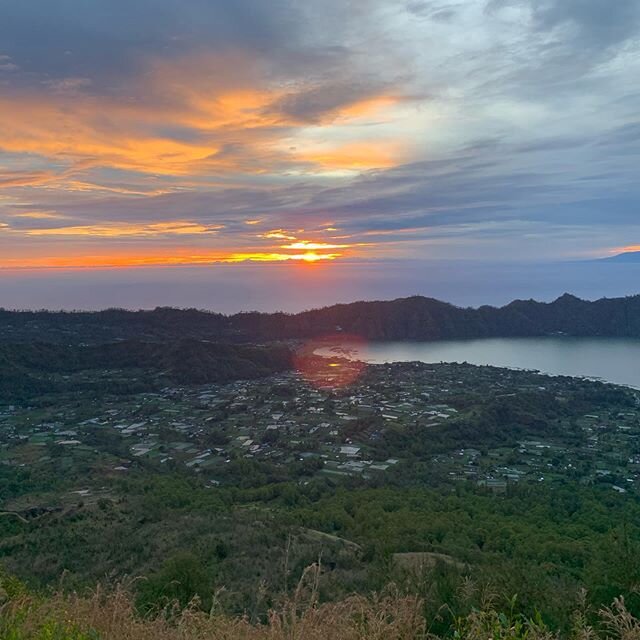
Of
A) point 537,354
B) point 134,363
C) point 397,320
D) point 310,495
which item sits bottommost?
point 310,495

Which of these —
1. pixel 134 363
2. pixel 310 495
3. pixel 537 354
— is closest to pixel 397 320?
pixel 537 354

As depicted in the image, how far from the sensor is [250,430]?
29828 mm

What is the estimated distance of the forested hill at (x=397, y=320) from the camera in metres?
67.3

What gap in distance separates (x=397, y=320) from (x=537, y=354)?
2178cm

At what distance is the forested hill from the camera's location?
67312 millimetres

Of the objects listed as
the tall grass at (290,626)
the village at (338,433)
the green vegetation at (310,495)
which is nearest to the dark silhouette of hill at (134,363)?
the green vegetation at (310,495)

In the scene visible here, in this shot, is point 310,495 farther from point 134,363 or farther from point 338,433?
point 134,363

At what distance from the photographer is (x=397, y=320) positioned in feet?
259

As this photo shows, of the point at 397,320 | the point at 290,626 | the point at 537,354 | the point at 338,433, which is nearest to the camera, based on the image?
the point at 290,626

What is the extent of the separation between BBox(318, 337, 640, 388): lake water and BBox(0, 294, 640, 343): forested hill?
3717 millimetres

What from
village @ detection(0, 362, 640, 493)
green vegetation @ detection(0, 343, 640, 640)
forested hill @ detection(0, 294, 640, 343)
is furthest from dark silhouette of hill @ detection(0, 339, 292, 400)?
forested hill @ detection(0, 294, 640, 343)

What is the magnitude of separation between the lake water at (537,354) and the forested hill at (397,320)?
12.2 ft

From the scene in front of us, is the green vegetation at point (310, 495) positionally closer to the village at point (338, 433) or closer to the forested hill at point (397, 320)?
the village at point (338, 433)

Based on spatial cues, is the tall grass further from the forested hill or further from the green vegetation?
the forested hill
